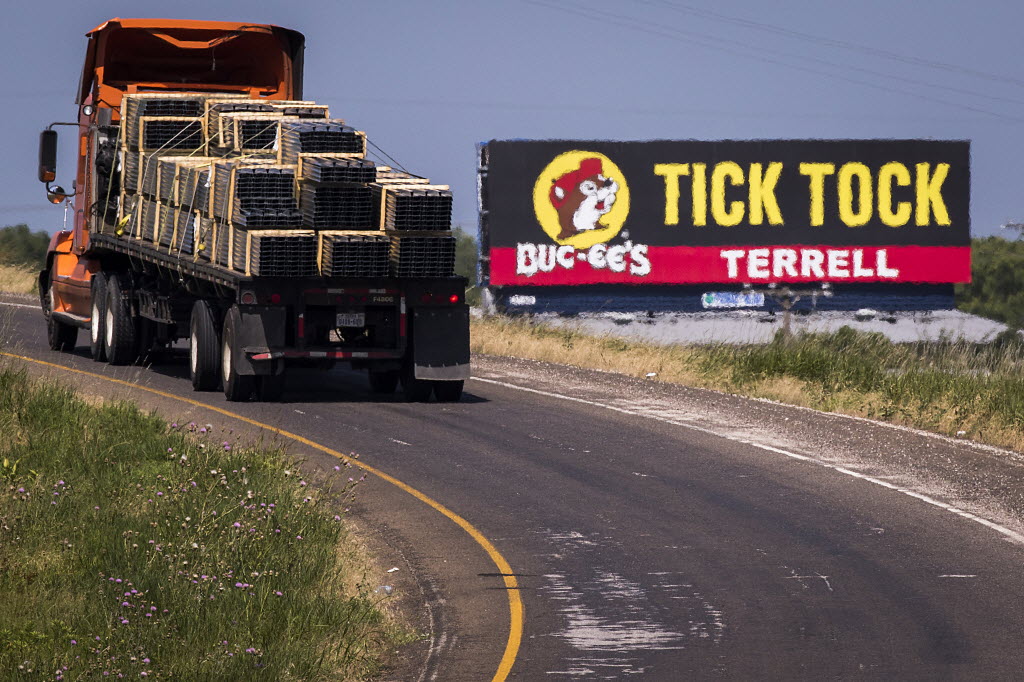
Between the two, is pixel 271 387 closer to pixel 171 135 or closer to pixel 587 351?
pixel 171 135

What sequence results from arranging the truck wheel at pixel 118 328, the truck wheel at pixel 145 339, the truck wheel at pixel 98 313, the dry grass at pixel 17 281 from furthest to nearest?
the dry grass at pixel 17 281
the truck wheel at pixel 98 313
the truck wheel at pixel 145 339
the truck wheel at pixel 118 328

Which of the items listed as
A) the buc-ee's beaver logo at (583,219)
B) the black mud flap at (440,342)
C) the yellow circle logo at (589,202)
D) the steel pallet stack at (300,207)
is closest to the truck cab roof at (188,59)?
the steel pallet stack at (300,207)

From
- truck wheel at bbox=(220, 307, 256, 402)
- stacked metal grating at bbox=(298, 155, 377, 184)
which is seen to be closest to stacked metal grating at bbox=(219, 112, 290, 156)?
stacked metal grating at bbox=(298, 155, 377, 184)

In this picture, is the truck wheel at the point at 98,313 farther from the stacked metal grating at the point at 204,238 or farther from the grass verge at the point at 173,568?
the grass verge at the point at 173,568

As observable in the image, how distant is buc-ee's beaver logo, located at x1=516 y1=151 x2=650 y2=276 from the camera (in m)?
53.5

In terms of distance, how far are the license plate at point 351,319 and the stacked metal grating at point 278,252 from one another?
753 mm

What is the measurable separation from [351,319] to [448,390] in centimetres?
183

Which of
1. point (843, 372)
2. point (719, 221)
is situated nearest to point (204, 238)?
point (843, 372)

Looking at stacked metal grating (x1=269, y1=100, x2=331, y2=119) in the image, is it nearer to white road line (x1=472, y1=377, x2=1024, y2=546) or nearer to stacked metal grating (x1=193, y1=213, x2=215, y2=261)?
stacked metal grating (x1=193, y1=213, x2=215, y2=261)

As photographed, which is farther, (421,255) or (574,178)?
(574,178)

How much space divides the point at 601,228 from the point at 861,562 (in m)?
41.4

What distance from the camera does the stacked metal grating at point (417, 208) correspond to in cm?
2069

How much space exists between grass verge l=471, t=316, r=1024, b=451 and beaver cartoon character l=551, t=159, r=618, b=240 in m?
20.0

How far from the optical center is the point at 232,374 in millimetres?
20766
